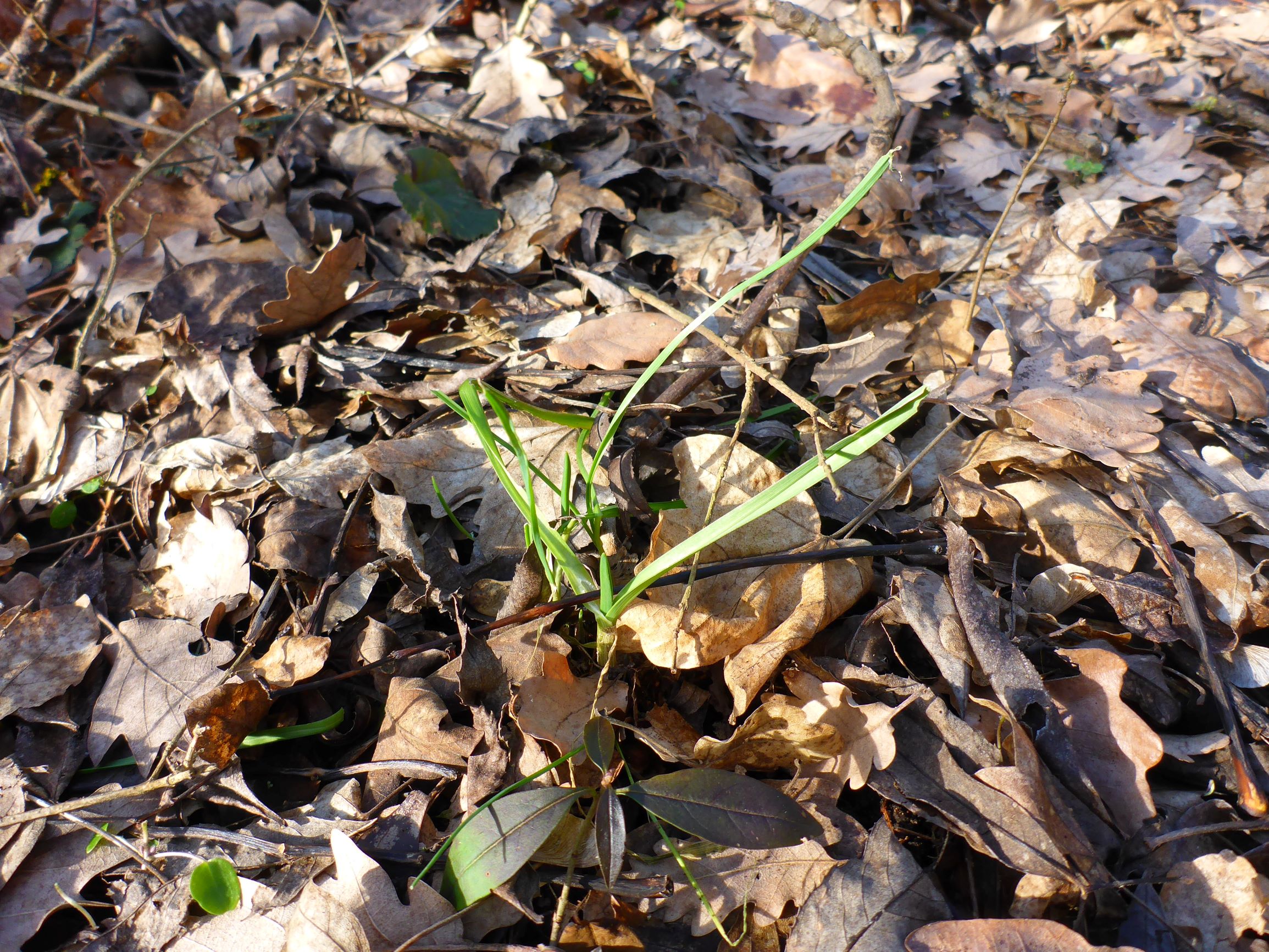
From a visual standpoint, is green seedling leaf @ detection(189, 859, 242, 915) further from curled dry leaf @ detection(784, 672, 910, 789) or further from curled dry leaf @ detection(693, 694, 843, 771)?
curled dry leaf @ detection(784, 672, 910, 789)

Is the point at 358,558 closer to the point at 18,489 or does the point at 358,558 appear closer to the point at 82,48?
the point at 18,489

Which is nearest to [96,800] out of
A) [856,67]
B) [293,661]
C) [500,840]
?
[293,661]

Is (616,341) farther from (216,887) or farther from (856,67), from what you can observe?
(216,887)

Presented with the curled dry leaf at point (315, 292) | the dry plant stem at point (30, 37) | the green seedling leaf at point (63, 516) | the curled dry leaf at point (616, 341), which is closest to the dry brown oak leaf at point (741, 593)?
the curled dry leaf at point (616, 341)

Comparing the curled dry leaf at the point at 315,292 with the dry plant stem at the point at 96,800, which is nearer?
the dry plant stem at the point at 96,800

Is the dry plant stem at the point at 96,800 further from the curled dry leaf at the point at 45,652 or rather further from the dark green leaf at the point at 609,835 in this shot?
the dark green leaf at the point at 609,835

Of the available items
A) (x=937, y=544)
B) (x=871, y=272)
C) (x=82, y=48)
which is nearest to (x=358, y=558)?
(x=937, y=544)

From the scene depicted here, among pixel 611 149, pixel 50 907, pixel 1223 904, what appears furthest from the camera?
pixel 611 149

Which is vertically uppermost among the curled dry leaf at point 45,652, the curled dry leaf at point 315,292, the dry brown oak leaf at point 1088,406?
the dry brown oak leaf at point 1088,406
